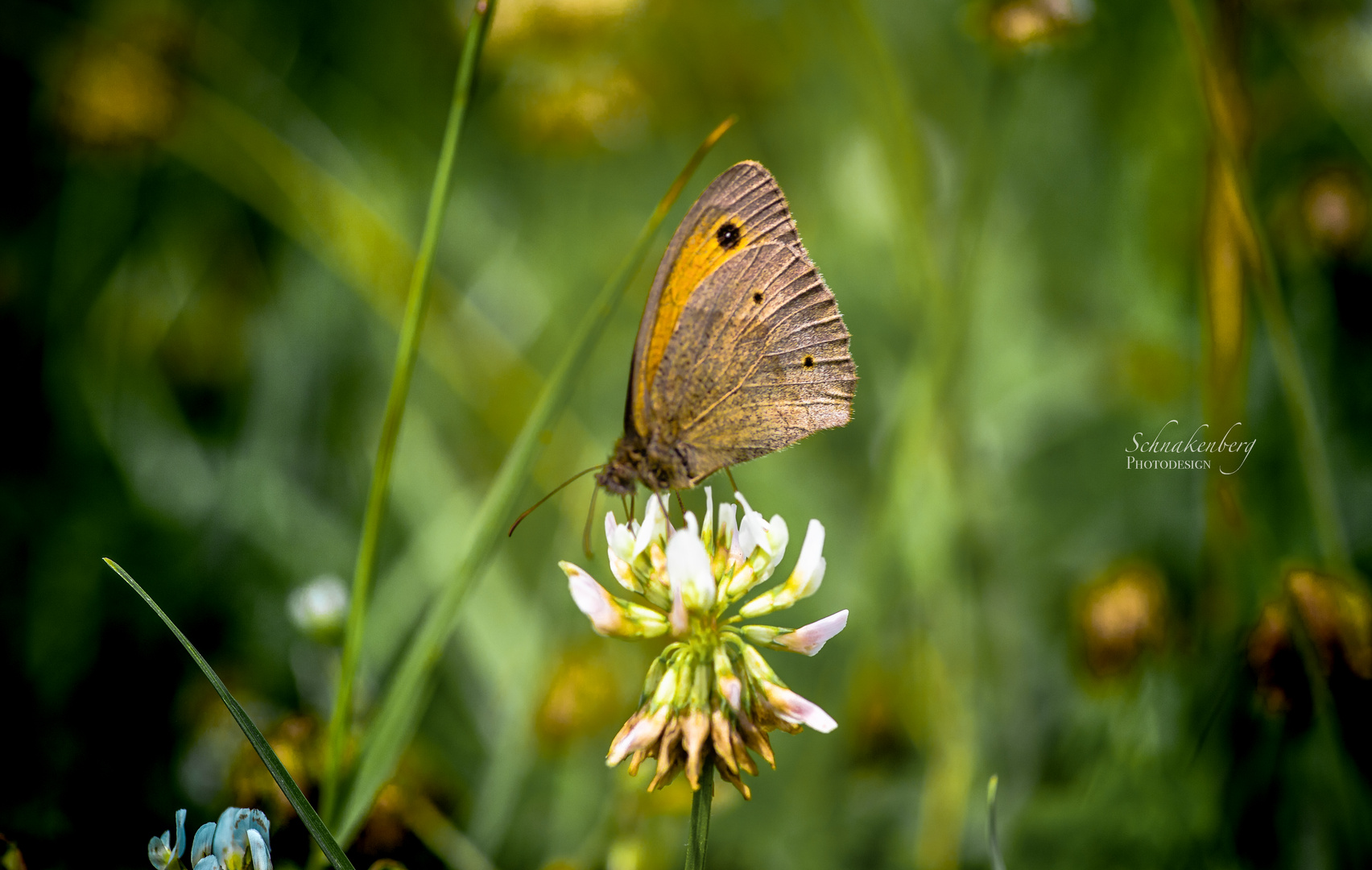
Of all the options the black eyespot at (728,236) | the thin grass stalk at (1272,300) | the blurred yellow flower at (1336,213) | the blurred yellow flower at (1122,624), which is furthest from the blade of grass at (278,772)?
the blurred yellow flower at (1336,213)

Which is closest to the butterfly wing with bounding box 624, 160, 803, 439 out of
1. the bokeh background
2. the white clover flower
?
the bokeh background

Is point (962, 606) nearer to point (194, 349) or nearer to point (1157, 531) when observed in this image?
point (1157, 531)

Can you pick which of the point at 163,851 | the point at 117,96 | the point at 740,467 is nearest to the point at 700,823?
the point at 163,851

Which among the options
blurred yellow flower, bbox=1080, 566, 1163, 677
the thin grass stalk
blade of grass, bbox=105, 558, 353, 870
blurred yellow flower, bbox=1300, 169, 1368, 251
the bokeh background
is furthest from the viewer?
blurred yellow flower, bbox=1300, 169, 1368, 251

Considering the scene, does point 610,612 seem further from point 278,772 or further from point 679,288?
point 679,288

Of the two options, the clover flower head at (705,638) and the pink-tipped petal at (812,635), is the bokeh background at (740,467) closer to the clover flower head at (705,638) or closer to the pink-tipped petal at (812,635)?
the clover flower head at (705,638)

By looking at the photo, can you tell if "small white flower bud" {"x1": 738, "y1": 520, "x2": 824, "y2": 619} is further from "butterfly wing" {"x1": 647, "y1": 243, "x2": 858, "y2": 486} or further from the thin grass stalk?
the thin grass stalk
